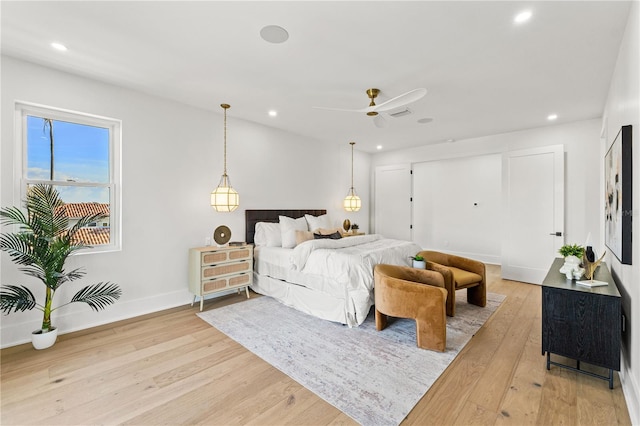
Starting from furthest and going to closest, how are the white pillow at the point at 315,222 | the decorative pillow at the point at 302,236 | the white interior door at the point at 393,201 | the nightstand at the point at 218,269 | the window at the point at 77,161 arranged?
the white interior door at the point at 393,201
the white pillow at the point at 315,222
the decorative pillow at the point at 302,236
the nightstand at the point at 218,269
the window at the point at 77,161

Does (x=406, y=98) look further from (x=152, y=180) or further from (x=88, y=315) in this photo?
(x=88, y=315)

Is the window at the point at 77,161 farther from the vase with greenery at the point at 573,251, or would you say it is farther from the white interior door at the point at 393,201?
the white interior door at the point at 393,201

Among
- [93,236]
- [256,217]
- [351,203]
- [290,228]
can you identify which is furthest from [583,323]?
[93,236]

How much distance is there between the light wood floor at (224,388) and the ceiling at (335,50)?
9.08 ft

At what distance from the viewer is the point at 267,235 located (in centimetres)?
462

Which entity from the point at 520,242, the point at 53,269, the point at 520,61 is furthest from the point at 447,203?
the point at 53,269

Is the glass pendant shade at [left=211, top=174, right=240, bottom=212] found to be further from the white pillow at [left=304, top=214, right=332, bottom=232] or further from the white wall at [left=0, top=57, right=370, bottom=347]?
the white pillow at [left=304, top=214, right=332, bottom=232]

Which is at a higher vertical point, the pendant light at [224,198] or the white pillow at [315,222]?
the pendant light at [224,198]

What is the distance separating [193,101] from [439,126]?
396 centimetres

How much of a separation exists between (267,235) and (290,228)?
0.39m

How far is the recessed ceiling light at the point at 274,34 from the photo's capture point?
7.45 feet

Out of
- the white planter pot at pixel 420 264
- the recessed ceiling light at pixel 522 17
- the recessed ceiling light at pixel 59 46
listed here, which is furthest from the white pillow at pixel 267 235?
the recessed ceiling light at pixel 522 17

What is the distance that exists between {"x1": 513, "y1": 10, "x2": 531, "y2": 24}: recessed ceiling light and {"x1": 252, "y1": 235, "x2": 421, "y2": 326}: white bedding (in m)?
2.53

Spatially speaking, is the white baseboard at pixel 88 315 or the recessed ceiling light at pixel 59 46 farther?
the white baseboard at pixel 88 315
